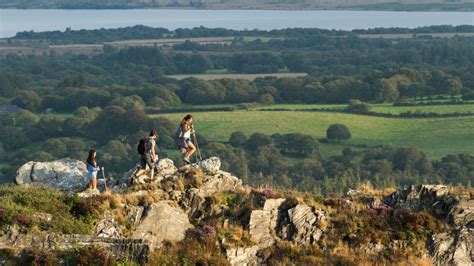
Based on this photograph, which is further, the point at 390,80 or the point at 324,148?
the point at 390,80

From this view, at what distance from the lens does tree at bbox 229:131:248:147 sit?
136 meters

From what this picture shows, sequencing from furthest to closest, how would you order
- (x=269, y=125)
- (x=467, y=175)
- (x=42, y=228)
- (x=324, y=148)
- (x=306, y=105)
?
(x=306, y=105) → (x=269, y=125) → (x=324, y=148) → (x=467, y=175) → (x=42, y=228)

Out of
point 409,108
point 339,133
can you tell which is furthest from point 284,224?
point 409,108

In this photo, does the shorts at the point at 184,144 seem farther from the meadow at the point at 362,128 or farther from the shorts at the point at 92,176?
the meadow at the point at 362,128

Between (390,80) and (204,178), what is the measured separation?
155706 millimetres

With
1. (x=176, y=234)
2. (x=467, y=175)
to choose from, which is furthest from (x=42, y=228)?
(x=467, y=175)

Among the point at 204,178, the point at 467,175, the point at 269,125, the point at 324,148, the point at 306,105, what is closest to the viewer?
the point at 204,178

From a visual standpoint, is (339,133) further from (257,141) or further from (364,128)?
(257,141)

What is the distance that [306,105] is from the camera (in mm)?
171250

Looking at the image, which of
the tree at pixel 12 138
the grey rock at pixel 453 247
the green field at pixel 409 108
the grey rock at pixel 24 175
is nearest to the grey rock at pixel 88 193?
the grey rock at pixel 24 175

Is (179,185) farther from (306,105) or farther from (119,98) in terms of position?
(119,98)

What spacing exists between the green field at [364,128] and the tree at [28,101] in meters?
33.4

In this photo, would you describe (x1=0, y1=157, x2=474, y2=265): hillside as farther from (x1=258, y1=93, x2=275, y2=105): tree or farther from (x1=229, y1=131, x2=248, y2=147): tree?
(x1=258, y1=93, x2=275, y2=105): tree

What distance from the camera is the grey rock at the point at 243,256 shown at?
27250 mm
